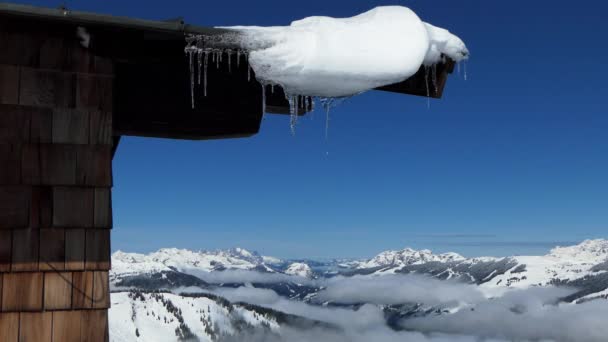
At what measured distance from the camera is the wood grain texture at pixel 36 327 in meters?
5.54

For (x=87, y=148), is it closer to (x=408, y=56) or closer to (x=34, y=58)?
(x=34, y=58)

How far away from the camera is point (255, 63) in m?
5.82

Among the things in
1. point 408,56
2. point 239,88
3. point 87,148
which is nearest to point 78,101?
point 87,148

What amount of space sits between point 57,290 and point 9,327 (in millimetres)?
456

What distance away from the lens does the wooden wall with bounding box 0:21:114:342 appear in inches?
219

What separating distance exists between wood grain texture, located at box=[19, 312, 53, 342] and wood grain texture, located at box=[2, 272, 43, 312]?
0.20 feet

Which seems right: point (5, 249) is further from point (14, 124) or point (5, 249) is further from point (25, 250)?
point (14, 124)

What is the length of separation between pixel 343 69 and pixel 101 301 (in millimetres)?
2822

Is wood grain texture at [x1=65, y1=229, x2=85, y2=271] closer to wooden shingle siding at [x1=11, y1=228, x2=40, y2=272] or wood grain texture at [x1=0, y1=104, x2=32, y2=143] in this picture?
wooden shingle siding at [x1=11, y1=228, x2=40, y2=272]

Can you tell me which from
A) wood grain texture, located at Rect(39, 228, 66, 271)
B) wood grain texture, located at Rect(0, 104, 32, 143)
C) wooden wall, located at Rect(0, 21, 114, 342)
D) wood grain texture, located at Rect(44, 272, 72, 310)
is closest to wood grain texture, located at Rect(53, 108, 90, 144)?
wooden wall, located at Rect(0, 21, 114, 342)

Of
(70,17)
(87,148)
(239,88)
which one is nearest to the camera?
(70,17)

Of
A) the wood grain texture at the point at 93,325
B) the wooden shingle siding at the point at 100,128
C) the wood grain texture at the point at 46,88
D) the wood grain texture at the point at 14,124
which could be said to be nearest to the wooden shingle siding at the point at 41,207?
the wood grain texture at the point at 14,124

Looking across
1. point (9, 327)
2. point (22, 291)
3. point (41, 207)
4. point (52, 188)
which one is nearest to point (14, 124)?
point (52, 188)

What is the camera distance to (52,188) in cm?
565
